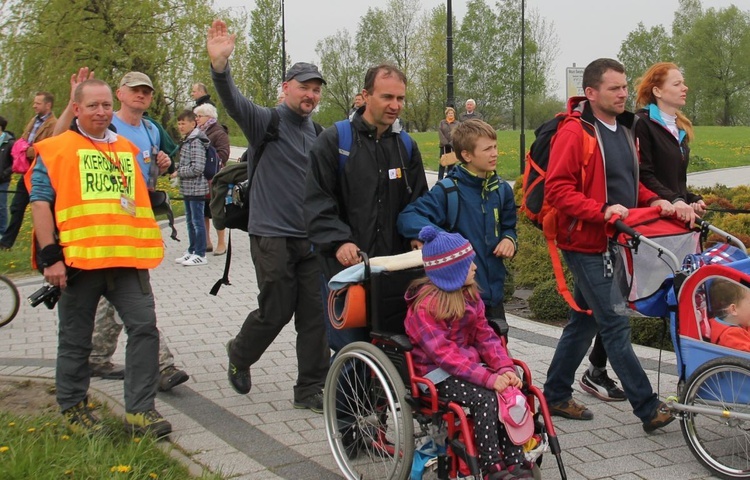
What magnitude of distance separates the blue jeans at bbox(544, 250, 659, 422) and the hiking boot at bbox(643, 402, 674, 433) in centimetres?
2

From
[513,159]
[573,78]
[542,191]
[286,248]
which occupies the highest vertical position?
[573,78]

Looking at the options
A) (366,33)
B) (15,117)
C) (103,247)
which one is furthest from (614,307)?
(366,33)

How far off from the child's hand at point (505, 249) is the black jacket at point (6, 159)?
10114 mm

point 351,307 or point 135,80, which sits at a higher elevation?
point 135,80

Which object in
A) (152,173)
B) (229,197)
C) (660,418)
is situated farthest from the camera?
(152,173)

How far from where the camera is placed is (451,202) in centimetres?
438

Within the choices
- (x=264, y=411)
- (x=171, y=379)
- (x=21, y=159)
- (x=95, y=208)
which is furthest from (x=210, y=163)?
(x=95, y=208)

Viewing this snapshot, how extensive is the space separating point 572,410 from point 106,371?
10.4 ft

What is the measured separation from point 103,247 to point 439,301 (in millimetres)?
1971

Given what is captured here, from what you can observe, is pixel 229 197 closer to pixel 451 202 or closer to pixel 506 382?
pixel 451 202

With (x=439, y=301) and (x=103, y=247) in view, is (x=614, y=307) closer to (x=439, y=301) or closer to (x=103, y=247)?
(x=439, y=301)

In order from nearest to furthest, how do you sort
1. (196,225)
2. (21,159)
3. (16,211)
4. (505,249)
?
(505,249) < (16,211) < (21,159) < (196,225)

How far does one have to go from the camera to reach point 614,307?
4.57 metres

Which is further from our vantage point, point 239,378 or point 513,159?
point 513,159
